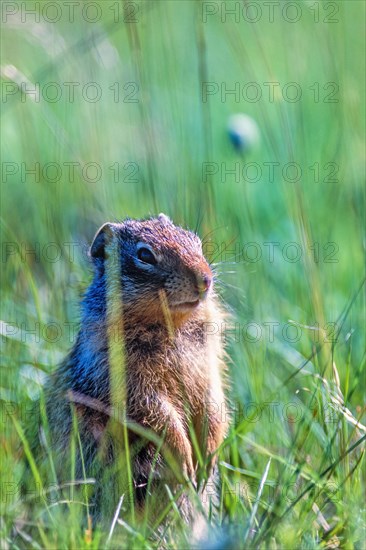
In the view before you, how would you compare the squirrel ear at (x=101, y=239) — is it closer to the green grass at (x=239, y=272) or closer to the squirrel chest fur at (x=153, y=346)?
the squirrel chest fur at (x=153, y=346)

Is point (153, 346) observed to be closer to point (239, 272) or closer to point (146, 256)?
point (146, 256)

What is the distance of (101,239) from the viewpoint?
421cm

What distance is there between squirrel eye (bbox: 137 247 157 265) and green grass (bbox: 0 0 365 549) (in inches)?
23.4

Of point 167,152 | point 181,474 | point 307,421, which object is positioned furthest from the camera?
point 167,152

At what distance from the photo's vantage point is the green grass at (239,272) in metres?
3.40

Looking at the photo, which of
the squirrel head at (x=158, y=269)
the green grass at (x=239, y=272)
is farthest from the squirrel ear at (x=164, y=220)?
the green grass at (x=239, y=272)

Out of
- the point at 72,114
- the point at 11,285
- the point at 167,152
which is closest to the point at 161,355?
the point at 11,285

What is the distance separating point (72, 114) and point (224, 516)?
200 inches

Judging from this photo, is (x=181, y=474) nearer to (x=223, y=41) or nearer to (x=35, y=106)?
Answer: (x=35, y=106)

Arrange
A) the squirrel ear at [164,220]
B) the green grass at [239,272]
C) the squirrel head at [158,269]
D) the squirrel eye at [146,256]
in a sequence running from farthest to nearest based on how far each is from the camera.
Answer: the squirrel ear at [164,220] → the squirrel eye at [146,256] → the squirrel head at [158,269] → the green grass at [239,272]

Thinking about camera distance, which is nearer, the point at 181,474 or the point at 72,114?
the point at 181,474

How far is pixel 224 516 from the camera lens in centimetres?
363

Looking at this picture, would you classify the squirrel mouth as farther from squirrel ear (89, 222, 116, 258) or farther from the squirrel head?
squirrel ear (89, 222, 116, 258)

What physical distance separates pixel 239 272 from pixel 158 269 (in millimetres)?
1253
